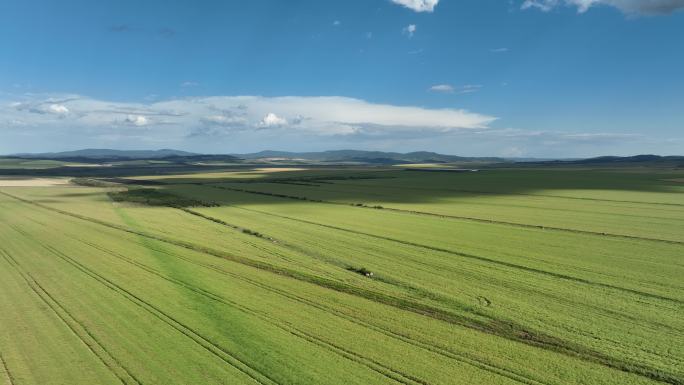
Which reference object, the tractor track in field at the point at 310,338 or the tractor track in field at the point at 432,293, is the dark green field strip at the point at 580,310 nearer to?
the tractor track in field at the point at 432,293

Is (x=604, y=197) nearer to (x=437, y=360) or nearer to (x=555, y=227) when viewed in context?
(x=555, y=227)

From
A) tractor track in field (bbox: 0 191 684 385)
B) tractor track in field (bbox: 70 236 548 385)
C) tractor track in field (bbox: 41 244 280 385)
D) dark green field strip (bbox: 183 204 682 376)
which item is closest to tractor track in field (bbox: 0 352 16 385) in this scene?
tractor track in field (bbox: 41 244 280 385)

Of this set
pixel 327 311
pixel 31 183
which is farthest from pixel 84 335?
pixel 31 183

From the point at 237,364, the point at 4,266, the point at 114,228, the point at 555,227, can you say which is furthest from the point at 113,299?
the point at 555,227

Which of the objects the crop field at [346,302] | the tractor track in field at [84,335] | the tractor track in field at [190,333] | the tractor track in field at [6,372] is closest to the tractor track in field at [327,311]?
the crop field at [346,302]

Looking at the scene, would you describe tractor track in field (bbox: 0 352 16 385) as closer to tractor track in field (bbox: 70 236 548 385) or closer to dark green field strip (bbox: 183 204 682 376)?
tractor track in field (bbox: 70 236 548 385)
